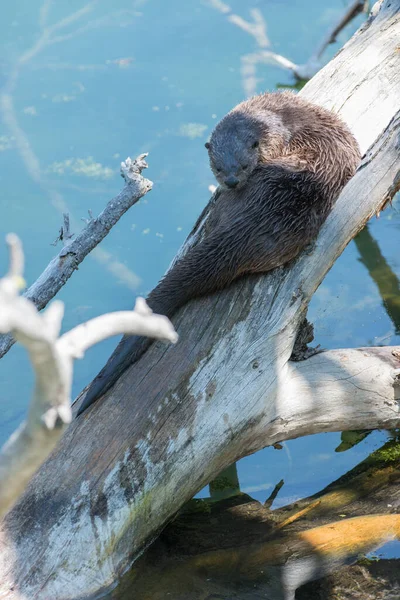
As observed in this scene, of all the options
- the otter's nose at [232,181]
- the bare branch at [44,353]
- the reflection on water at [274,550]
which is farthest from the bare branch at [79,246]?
the bare branch at [44,353]

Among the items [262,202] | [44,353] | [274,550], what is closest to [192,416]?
[274,550]

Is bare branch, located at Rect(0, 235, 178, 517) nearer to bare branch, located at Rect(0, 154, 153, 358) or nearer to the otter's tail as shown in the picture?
the otter's tail

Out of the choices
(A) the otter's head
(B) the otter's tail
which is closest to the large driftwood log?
(B) the otter's tail

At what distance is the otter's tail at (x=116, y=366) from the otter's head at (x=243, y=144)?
80cm

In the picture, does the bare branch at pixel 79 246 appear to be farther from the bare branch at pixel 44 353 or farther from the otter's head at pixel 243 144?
the bare branch at pixel 44 353

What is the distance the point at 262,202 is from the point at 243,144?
21.0 inches

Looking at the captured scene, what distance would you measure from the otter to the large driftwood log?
0.21 ft

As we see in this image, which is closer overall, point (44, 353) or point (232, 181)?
point (44, 353)

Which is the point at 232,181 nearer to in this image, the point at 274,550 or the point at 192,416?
the point at 192,416

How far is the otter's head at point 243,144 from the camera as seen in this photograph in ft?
9.98

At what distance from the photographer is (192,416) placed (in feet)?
8.11

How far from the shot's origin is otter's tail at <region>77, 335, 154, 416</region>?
2.54 m

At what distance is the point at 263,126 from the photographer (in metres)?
3.09

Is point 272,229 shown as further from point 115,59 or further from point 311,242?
point 115,59
